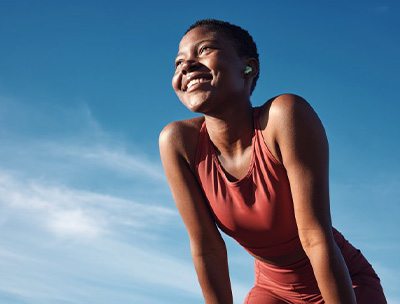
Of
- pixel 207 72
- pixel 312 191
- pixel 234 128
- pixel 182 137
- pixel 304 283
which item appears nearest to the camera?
pixel 312 191

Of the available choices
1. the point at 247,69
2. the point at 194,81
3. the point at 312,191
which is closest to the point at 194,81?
the point at 194,81

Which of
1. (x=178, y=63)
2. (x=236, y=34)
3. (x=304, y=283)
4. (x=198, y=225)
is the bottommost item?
(x=304, y=283)

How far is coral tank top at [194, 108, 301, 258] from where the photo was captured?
3883 millimetres

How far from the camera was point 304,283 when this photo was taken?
4266 mm

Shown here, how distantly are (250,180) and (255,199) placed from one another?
129mm

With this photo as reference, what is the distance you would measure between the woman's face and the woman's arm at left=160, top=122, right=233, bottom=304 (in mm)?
492

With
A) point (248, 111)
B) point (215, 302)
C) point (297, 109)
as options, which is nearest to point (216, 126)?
point (248, 111)

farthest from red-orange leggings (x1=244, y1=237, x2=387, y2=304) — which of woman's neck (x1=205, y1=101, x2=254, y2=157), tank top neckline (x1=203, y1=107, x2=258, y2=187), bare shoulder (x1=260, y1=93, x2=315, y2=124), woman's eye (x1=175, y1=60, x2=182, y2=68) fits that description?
woman's eye (x1=175, y1=60, x2=182, y2=68)

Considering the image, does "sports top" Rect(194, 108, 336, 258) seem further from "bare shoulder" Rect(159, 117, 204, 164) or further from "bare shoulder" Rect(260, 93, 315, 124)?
"bare shoulder" Rect(260, 93, 315, 124)

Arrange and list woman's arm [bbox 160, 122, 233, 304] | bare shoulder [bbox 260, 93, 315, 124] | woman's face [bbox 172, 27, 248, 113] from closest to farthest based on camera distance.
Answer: bare shoulder [bbox 260, 93, 315, 124], woman's face [bbox 172, 27, 248, 113], woman's arm [bbox 160, 122, 233, 304]

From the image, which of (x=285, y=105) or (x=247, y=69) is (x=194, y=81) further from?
(x=285, y=105)

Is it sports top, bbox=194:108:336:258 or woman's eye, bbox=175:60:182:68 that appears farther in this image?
woman's eye, bbox=175:60:182:68

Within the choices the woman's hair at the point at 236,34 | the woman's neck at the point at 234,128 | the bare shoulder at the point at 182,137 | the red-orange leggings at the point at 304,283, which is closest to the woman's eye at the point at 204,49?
the woman's hair at the point at 236,34

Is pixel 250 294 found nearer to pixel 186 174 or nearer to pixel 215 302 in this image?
pixel 215 302
